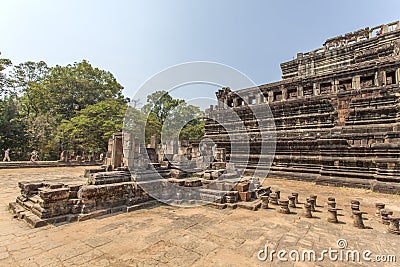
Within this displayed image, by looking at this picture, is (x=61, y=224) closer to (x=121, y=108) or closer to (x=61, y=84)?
(x=121, y=108)

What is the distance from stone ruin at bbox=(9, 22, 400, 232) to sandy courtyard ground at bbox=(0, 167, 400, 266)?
0.45 meters

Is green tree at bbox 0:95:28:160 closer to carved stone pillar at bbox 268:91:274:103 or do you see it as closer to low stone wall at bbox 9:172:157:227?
low stone wall at bbox 9:172:157:227

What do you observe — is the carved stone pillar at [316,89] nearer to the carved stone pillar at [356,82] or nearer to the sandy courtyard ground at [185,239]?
the carved stone pillar at [356,82]

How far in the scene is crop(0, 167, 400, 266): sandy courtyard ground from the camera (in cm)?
325

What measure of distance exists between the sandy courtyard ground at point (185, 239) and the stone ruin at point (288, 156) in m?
0.45

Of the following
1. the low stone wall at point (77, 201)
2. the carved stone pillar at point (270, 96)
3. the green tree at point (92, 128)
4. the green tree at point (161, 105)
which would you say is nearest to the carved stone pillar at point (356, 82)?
the carved stone pillar at point (270, 96)

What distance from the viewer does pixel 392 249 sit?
11.5 ft

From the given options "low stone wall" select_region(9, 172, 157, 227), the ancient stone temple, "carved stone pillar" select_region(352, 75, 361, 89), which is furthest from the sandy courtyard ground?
"carved stone pillar" select_region(352, 75, 361, 89)

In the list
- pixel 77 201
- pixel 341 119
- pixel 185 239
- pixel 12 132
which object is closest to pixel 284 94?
pixel 341 119

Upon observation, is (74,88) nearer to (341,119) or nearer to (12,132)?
(12,132)

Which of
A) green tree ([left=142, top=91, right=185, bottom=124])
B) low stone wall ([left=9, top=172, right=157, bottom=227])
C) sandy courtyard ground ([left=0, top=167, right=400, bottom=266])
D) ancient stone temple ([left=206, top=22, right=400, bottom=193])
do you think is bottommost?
sandy courtyard ground ([left=0, top=167, right=400, bottom=266])

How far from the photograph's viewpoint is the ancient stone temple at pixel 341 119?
9.16 meters

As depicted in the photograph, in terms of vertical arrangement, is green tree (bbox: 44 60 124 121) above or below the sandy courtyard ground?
above

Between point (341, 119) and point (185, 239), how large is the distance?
11901 mm
